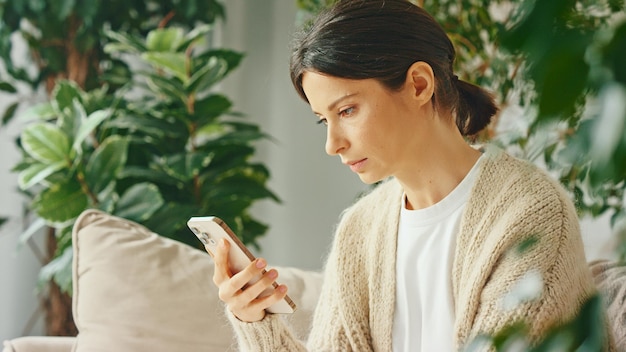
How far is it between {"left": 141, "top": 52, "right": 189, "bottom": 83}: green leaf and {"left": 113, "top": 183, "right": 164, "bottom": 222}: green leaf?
1.31 ft

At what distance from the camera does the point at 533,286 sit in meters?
0.34

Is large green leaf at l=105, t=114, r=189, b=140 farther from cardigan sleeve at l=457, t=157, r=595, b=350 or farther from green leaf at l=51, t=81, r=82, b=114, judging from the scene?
cardigan sleeve at l=457, t=157, r=595, b=350

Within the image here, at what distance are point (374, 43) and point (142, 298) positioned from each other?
29.5 inches

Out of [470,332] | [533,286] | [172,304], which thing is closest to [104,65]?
[172,304]

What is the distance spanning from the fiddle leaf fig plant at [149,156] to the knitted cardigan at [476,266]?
821mm

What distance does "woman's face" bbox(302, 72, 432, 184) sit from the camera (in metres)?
1.24

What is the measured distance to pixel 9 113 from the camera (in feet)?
8.78

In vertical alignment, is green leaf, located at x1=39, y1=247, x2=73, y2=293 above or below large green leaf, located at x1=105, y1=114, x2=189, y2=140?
below

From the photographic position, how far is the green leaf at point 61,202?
2209 millimetres

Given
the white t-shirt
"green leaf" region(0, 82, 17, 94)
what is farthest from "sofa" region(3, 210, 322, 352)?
"green leaf" region(0, 82, 17, 94)

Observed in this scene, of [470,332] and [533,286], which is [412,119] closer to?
[470,332]

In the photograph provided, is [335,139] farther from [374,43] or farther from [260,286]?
[260,286]

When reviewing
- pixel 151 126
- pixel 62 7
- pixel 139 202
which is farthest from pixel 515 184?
pixel 62 7

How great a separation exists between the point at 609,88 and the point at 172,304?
145 cm
